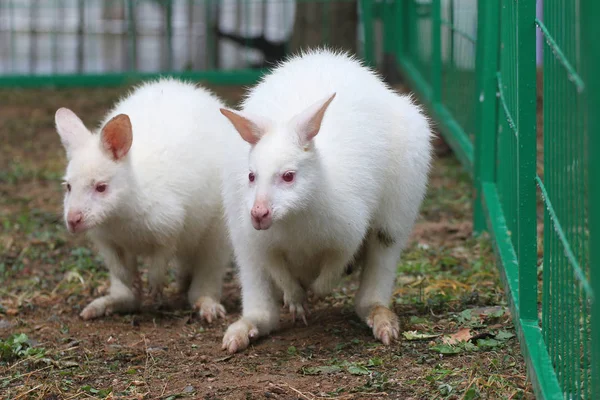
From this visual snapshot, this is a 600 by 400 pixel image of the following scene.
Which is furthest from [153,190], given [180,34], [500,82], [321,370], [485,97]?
[180,34]

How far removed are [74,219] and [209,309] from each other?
96cm

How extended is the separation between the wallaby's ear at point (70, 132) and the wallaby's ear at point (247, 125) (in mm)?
1207

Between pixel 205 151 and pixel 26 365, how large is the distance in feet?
4.82

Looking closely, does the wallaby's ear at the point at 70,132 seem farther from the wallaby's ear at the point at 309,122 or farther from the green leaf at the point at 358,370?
the green leaf at the point at 358,370

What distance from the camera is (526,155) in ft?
11.6

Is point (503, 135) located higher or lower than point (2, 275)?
higher

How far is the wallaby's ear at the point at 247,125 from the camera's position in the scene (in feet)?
13.1

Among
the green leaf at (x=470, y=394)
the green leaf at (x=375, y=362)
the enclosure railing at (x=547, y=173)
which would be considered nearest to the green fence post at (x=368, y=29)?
the enclosure railing at (x=547, y=173)

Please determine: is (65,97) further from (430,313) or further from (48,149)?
(430,313)

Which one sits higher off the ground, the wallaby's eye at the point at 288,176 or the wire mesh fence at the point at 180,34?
the wallaby's eye at the point at 288,176

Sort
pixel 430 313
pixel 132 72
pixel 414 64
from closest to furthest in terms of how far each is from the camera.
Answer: pixel 430 313 < pixel 414 64 < pixel 132 72

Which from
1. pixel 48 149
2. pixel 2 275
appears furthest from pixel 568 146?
pixel 48 149

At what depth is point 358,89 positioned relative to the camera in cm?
454

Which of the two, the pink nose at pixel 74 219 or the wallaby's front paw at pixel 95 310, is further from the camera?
the wallaby's front paw at pixel 95 310
